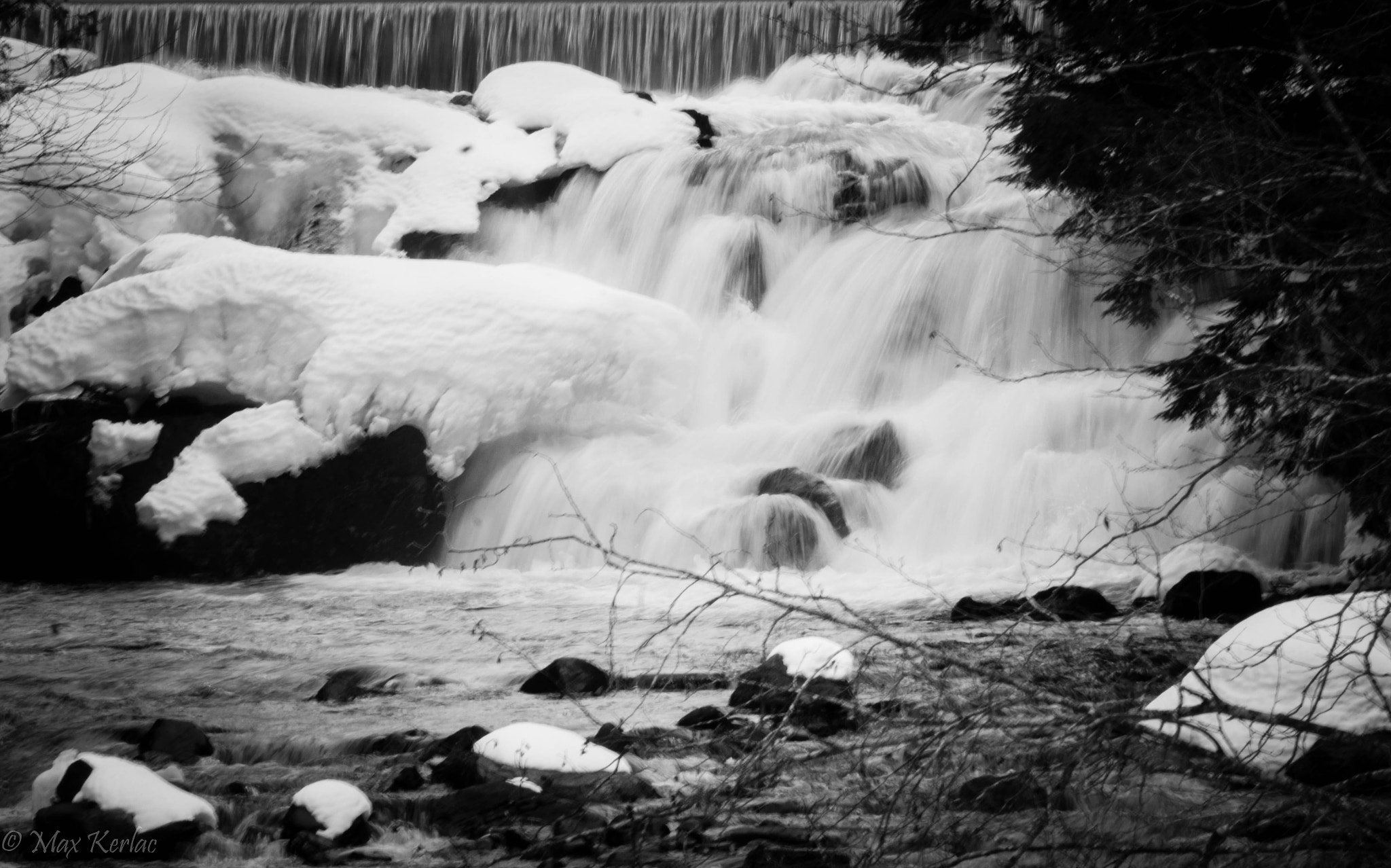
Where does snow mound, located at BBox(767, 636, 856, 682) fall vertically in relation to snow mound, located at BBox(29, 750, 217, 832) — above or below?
above

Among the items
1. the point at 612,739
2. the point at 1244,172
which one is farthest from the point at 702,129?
the point at 1244,172

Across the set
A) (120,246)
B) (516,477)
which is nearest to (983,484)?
(516,477)

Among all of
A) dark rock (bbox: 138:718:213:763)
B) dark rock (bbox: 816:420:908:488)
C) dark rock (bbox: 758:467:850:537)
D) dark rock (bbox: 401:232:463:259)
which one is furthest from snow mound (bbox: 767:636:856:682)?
dark rock (bbox: 401:232:463:259)

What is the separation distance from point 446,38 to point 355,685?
1545cm

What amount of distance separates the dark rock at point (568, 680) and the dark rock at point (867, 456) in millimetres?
4186

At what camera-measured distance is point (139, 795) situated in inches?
159

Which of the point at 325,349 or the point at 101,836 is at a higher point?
the point at 325,349

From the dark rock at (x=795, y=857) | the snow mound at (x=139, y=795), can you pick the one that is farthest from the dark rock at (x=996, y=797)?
the snow mound at (x=139, y=795)

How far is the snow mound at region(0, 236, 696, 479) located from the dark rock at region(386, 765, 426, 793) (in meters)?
5.23

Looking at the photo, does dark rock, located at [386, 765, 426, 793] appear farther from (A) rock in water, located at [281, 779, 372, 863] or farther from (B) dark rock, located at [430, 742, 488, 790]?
(A) rock in water, located at [281, 779, 372, 863]

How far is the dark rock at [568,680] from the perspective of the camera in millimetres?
5820

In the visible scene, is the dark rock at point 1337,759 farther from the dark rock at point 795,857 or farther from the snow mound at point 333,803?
the snow mound at point 333,803

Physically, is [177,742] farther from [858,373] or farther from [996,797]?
[858,373]

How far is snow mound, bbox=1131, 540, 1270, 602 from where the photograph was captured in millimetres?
7082
